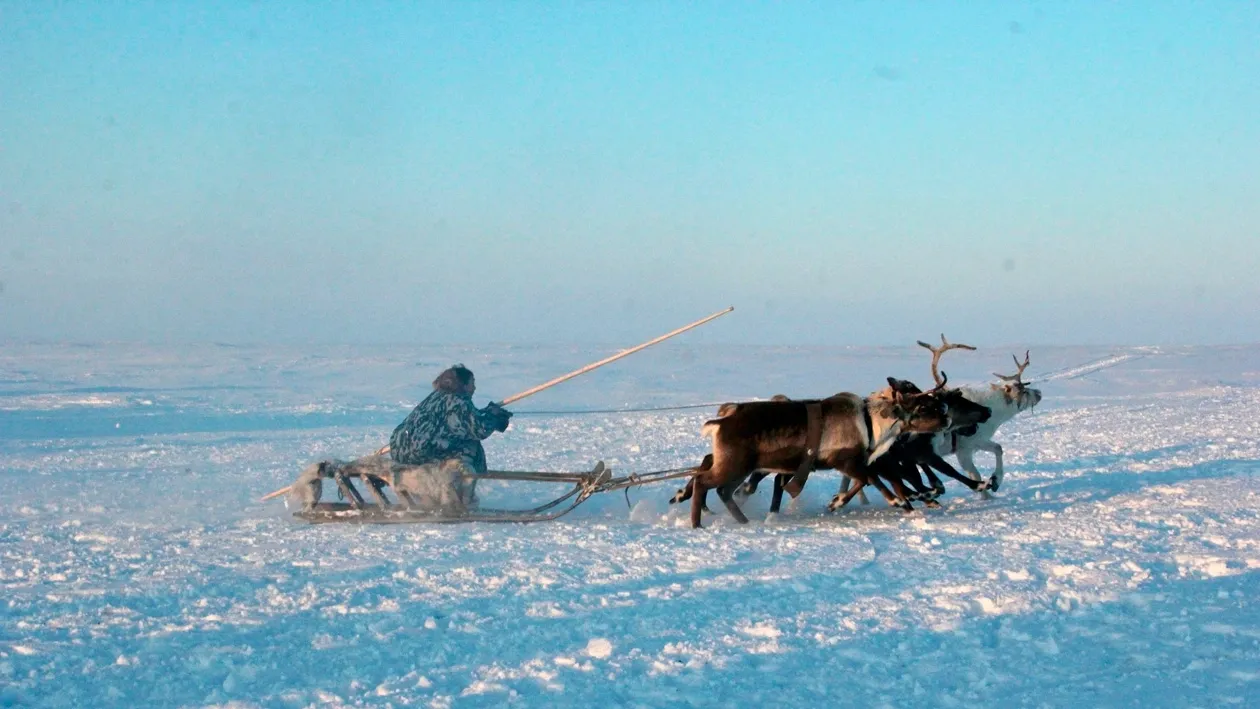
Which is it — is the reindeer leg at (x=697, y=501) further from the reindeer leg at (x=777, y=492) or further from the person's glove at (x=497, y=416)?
the person's glove at (x=497, y=416)

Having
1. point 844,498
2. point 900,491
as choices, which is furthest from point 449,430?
point 900,491

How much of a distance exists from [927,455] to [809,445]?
1230 mm

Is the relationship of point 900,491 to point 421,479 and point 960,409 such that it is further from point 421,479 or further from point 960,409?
point 421,479

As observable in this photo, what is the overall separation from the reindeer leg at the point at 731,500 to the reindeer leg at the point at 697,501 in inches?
5.8

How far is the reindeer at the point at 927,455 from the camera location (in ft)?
26.9

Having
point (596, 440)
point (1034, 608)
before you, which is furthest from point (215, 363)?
point (1034, 608)

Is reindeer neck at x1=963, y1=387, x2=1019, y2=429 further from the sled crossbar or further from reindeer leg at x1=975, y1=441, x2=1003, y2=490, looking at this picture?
the sled crossbar

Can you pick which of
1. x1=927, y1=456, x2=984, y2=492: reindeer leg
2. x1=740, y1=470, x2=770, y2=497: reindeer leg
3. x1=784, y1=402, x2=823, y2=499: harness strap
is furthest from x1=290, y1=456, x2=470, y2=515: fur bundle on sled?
x1=927, y1=456, x2=984, y2=492: reindeer leg

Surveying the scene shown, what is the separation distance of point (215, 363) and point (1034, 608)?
36.1 m

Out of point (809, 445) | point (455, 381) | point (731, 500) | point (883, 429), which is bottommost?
point (731, 500)

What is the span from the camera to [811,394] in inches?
1065

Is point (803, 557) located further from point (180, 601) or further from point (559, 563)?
point (180, 601)

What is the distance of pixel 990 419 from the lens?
30.6 feet

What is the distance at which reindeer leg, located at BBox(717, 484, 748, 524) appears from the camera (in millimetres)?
8094
